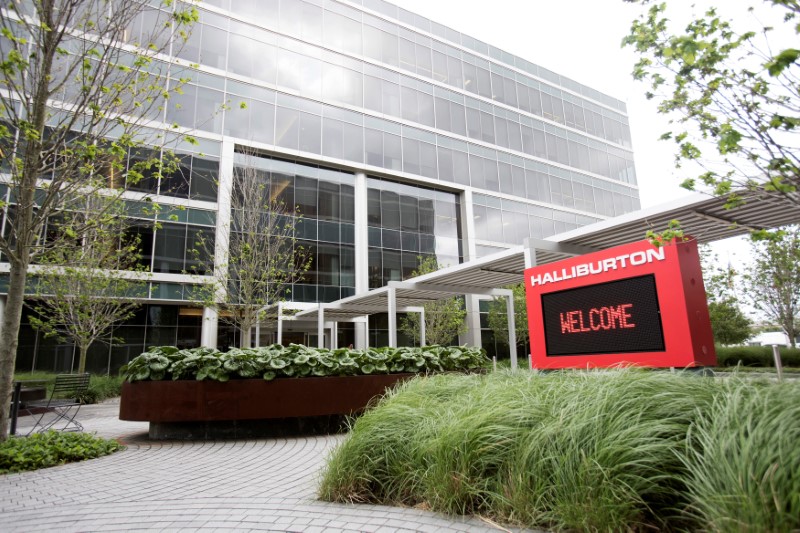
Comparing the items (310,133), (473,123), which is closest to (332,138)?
(310,133)

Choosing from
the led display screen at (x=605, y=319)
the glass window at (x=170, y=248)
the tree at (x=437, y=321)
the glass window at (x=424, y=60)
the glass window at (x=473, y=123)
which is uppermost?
the glass window at (x=424, y=60)

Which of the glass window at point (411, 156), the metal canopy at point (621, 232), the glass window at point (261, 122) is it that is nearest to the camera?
the metal canopy at point (621, 232)

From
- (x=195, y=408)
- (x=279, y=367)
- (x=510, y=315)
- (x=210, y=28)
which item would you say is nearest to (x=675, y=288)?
(x=279, y=367)

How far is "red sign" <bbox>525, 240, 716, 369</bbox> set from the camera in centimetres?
640

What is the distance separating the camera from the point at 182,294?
2216 cm

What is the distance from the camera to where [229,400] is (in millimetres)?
7656

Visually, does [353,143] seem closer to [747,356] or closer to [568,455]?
[747,356]

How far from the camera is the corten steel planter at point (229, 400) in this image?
298 inches

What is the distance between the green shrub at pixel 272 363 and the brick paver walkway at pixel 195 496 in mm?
1142

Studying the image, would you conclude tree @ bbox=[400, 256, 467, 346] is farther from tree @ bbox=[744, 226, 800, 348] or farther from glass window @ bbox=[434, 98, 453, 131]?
tree @ bbox=[744, 226, 800, 348]

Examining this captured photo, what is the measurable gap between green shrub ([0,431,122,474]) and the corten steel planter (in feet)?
2.39

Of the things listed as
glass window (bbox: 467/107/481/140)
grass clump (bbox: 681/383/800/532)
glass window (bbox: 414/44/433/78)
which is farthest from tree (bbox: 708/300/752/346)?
grass clump (bbox: 681/383/800/532)

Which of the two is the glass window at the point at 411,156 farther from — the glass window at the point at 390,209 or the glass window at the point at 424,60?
the glass window at the point at 424,60

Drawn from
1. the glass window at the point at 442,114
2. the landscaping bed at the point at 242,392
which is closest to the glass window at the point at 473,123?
the glass window at the point at 442,114
